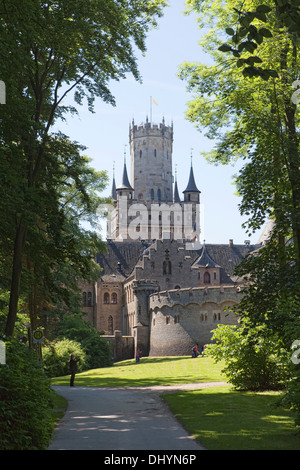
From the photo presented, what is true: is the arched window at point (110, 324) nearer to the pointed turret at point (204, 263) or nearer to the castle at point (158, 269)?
the castle at point (158, 269)

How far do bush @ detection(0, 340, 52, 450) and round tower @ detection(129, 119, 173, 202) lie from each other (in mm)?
109165

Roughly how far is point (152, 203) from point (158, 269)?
45.9 metres

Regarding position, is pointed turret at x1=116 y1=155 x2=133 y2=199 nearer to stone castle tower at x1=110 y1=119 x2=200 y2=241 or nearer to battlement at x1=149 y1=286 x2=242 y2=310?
stone castle tower at x1=110 y1=119 x2=200 y2=241

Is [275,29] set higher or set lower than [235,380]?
higher

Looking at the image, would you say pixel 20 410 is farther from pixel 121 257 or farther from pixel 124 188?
pixel 124 188

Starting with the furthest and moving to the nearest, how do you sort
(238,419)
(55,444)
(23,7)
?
(238,419)
(23,7)
(55,444)

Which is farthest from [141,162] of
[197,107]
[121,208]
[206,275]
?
[197,107]

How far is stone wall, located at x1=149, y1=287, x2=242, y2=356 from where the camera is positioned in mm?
55469

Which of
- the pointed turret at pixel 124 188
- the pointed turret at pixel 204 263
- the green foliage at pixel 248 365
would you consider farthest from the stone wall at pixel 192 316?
the pointed turret at pixel 124 188

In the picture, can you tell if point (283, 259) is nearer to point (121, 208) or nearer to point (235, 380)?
point (235, 380)

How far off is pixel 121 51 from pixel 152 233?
92.0 m

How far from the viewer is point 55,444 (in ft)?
38.6

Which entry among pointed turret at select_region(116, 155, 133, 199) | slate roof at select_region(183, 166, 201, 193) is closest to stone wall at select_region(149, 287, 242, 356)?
pointed turret at select_region(116, 155, 133, 199)

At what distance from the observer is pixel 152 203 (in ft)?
378
